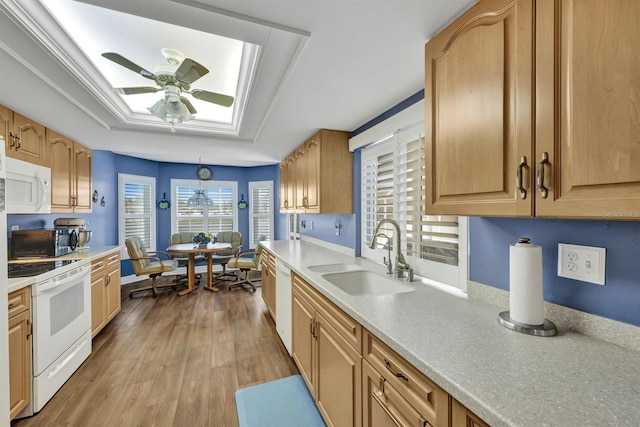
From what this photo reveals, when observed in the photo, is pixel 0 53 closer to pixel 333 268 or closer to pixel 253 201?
pixel 333 268

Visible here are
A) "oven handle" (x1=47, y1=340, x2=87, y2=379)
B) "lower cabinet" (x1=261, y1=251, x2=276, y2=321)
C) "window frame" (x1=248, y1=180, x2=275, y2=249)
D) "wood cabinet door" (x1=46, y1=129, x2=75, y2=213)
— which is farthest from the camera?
"window frame" (x1=248, y1=180, x2=275, y2=249)

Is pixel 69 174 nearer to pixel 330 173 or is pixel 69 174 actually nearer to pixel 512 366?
pixel 330 173

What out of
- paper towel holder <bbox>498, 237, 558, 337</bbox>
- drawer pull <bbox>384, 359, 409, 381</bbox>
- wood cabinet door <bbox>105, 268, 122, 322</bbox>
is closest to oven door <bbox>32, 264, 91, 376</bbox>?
wood cabinet door <bbox>105, 268, 122, 322</bbox>

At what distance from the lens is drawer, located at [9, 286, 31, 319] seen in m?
1.55

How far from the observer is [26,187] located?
2068mm

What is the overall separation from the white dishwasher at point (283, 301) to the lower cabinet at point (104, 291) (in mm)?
1816

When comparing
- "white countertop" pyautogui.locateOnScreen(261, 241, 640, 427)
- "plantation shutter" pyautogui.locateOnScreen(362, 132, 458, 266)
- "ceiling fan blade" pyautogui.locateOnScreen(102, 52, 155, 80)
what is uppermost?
"ceiling fan blade" pyautogui.locateOnScreen(102, 52, 155, 80)

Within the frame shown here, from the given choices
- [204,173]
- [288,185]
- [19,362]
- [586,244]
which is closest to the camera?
[586,244]

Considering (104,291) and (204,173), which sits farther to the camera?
(204,173)

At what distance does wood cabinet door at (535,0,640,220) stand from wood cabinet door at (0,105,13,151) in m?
3.45

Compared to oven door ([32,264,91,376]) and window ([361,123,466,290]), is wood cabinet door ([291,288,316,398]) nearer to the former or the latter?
window ([361,123,466,290])

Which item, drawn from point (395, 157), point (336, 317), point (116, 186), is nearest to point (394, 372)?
point (336, 317)

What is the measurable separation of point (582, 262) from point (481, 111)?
638 millimetres

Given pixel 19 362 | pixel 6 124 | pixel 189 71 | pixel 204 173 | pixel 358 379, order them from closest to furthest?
pixel 358 379, pixel 19 362, pixel 189 71, pixel 6 124, pixel 204 173
